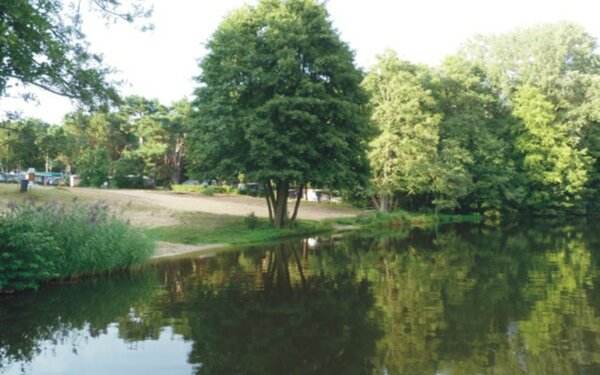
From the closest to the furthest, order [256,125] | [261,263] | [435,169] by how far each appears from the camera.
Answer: [261,263]
[256,125]
[435,169]

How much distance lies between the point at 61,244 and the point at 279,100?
47.3 feet

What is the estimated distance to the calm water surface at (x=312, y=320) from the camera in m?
7.95

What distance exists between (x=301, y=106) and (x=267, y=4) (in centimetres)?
649

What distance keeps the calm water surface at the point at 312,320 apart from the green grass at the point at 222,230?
6.67 meters

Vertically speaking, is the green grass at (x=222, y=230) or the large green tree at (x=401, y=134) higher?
the large green tree at (x=401, y=134)

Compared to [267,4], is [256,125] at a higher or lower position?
lower

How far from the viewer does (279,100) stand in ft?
86.4

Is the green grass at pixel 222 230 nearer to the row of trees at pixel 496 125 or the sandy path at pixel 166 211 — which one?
the sandy path at pixel 166 211

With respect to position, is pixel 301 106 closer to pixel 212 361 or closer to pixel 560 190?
pixel 212 361

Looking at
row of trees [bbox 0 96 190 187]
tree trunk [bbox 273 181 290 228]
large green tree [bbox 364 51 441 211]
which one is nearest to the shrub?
row of trees [bbox 0 96 190 187]

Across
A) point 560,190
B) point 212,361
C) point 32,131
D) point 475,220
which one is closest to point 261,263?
point 32,131

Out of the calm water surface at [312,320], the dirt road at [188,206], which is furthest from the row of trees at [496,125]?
the calm water surface at [312,320]

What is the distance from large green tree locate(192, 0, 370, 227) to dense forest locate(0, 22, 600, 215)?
13.2m

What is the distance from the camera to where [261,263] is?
739 inches
